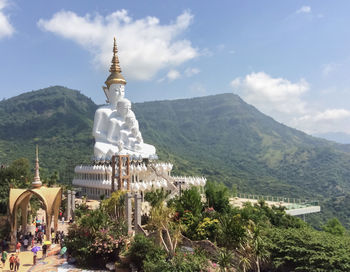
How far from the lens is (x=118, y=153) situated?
1258 inches

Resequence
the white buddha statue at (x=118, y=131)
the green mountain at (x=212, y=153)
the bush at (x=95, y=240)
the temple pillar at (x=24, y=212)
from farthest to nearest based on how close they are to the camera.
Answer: the green mountain at (x=212, y=153)
the white buddha statue at (x=118, y=131)
the temple pillar at (x=24, y=212)
the bush at (x=95, y=240)

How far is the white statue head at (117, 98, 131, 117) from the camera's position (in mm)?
39969

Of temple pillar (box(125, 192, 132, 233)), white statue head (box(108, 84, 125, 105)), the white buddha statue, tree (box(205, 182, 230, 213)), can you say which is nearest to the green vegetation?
temple pillar (box(125, 192, 132, 233))

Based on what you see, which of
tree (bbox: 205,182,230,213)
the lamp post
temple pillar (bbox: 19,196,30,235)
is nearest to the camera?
temple pillar (bbox: 19,196,30,235)

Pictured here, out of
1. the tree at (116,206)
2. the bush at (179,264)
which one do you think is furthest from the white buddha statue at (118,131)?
the bush at (179,264)

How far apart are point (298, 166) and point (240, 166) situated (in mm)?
24888

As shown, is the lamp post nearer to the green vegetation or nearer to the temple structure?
the temple structure

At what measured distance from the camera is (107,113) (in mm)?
40406

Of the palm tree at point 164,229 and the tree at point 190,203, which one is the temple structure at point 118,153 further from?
the palm tree at point 164,229

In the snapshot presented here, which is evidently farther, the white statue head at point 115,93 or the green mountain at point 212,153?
the green mountain at point 212,153

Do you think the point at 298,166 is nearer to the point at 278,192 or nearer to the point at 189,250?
the point at 278,192

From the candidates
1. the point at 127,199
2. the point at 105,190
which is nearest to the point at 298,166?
the point at 105,190

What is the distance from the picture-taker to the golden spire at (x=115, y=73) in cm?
4253

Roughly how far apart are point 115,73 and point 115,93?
10.1 ft
